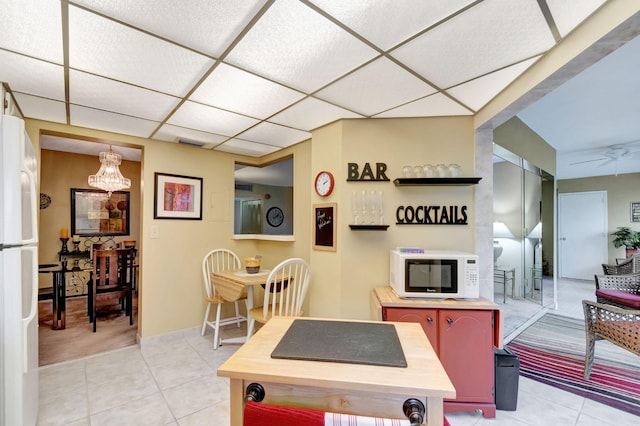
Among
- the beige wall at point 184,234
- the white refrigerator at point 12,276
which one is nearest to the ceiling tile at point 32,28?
the white refrigerator at point 12,276

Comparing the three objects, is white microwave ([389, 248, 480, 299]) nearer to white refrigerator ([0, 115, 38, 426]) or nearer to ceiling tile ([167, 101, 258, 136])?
ceiling tile ([167, 101, 258, 136])

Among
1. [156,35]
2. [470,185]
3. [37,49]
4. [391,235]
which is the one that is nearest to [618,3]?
[470,185]

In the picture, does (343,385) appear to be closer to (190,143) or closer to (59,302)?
(190,143)


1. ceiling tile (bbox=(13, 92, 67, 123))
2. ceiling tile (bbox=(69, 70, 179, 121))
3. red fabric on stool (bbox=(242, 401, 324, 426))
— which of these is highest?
ceiling tile (bbox=(69, 70, 179, 121))

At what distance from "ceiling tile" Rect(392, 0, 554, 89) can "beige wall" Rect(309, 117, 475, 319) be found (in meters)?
0.71

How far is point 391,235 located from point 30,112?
10.4 ft

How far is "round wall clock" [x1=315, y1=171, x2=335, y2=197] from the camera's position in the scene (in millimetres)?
2630

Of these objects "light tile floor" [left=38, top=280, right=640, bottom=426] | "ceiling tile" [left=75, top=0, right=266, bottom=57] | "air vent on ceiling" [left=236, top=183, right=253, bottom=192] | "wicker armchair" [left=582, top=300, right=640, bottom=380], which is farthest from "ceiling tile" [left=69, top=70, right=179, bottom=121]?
"air vent on ceiling" [left=236, top=183, right=253, bottom=192]

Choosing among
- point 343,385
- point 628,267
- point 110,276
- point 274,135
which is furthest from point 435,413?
point 628,267

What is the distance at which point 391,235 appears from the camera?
250 centimetres

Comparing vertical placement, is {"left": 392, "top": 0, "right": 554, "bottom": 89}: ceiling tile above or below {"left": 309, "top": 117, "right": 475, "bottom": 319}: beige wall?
above

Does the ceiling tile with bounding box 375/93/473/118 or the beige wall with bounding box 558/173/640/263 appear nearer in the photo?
the ceiling tile with bounding box 375/93/473/118

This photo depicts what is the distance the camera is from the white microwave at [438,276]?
203 centimetres

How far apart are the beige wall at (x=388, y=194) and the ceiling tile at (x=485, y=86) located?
318mm
